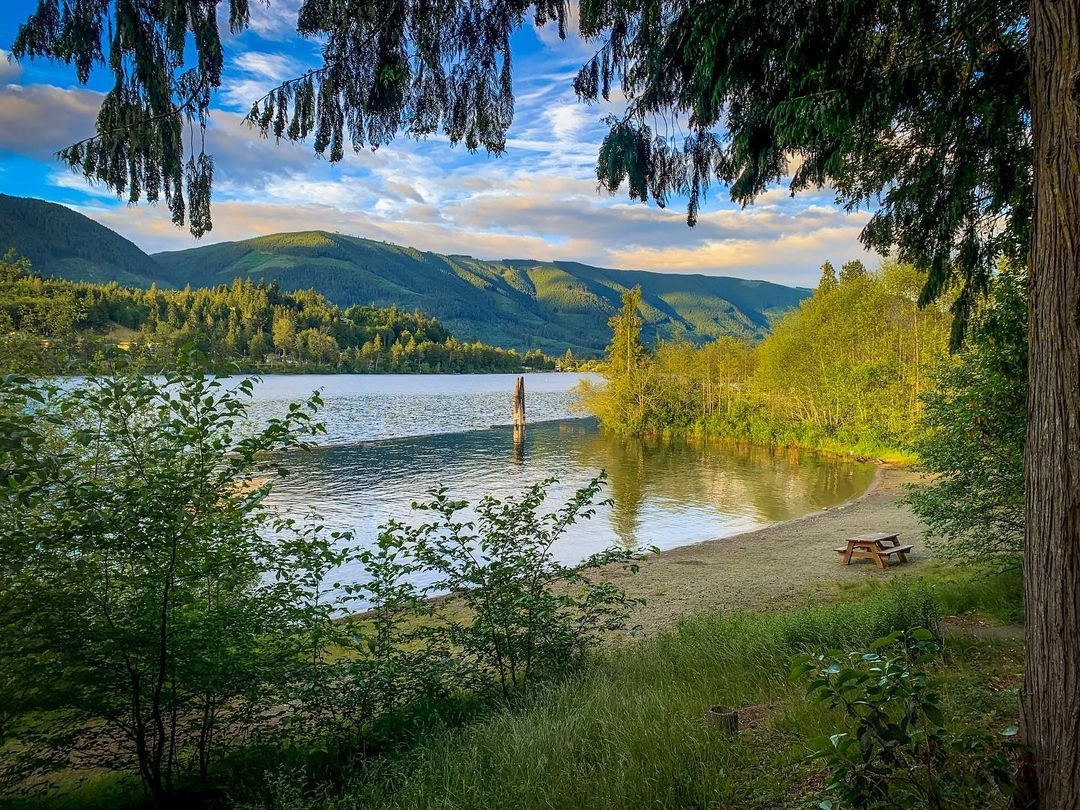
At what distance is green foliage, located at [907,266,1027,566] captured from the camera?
7508 mm

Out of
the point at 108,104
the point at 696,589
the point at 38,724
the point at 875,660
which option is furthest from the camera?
the point at 696,589

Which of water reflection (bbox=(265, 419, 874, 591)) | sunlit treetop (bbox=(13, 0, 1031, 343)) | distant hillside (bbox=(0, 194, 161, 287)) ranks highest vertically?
distant hillside (bbox=(0, 194, 161, 287))

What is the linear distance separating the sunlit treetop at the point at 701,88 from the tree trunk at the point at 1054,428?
1394mm

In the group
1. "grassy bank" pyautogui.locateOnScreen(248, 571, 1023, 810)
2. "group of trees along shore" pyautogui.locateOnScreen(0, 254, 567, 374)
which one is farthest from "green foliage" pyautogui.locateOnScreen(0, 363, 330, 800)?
"grassy bank" pyautogui.locateOnScreen(248, 571, 1023, 810)

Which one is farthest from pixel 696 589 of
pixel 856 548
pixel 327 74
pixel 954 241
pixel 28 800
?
pixel 327 74

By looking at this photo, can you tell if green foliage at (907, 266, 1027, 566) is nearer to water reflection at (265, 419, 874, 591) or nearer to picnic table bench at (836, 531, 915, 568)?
picnic table bench at (836, 531, 915, 568)

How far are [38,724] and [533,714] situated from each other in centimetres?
343

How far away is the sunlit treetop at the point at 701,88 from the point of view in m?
3.08

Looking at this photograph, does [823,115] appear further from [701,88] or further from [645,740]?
[645,740]

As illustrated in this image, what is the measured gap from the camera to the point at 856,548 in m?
14.4

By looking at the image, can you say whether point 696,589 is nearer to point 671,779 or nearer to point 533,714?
point 533,714

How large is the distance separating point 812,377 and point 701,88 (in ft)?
126

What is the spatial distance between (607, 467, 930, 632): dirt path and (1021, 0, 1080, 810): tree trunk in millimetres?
6671

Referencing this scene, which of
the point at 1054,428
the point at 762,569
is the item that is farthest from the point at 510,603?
the point at 762,569
